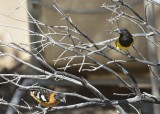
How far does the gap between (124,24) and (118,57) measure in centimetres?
40

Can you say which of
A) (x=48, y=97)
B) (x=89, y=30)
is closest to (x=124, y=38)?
(x=48, y=97)

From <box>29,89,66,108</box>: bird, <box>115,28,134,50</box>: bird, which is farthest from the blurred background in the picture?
<box>115,28,134,50</box>: bird

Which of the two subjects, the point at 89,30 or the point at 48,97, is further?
the point at 89,30

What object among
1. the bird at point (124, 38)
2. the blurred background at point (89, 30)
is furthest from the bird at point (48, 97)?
the blurred background at point (89, 30)

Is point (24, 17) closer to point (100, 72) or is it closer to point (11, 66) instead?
point (11, 66)

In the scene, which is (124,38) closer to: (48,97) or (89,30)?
(48,97)

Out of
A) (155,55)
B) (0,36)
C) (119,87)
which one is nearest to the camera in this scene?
(155,55)

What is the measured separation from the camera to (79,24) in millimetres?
5543

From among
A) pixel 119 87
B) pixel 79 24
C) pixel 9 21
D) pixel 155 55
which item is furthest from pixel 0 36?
pixel 155 55

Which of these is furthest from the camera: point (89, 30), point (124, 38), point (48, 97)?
point (89, 30)

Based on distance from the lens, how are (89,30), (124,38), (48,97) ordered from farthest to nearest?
(89,30) → (48,97) → (124,38)

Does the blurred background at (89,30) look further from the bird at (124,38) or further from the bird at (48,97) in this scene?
the bird at (124,38)

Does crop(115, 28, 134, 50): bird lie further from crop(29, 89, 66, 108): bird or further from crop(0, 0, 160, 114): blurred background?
crop(0, 0, 160, 114): blurred background

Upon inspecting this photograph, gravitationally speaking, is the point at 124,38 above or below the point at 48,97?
above
